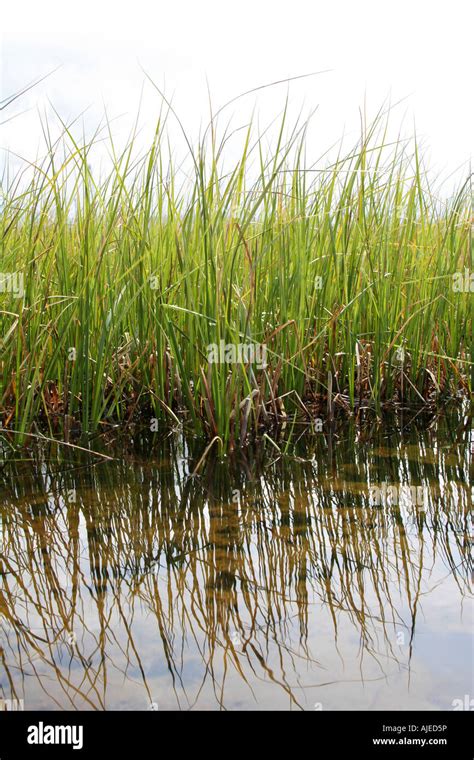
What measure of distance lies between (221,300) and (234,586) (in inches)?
54.0

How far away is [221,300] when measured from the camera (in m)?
2.78

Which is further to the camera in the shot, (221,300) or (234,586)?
(221,300)

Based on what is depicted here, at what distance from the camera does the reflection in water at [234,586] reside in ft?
4.35

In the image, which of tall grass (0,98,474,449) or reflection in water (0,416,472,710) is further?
tall grass (0,98,474,449)

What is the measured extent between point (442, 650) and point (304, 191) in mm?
2453

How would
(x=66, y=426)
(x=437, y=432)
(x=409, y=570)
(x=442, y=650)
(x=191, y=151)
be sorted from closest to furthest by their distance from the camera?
(x=442, y=650) → (x=409, y=570) → (x=191, y=151) → (x=66, y=426) → (x=437, y=432)

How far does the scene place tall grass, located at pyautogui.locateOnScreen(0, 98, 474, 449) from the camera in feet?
9.48

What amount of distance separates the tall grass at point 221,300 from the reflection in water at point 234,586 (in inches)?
20.9

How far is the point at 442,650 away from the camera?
4.67 feet

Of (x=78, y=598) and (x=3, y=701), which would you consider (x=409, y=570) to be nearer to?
(x=78, y=598)

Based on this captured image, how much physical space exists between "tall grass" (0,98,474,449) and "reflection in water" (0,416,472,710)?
1.74 ft

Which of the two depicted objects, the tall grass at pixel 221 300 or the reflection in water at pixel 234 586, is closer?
the reflection in water at pixel 234 586

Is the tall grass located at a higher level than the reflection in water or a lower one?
higher
